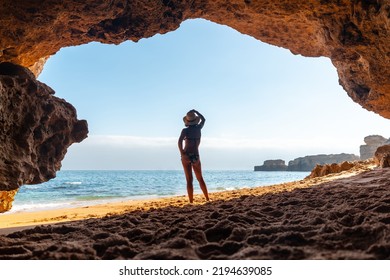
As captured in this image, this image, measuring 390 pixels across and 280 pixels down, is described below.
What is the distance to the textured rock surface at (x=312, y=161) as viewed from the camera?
225 ft

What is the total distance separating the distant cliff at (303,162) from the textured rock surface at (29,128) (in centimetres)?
7044

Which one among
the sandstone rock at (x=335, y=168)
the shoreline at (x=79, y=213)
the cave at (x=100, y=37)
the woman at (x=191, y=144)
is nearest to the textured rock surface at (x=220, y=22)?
the cave at (x=100, y=37)

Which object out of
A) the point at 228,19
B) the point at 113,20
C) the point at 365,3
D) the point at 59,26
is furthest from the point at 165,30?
the point at 365,3

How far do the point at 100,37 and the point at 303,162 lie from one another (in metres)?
77.0

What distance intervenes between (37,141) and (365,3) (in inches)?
256

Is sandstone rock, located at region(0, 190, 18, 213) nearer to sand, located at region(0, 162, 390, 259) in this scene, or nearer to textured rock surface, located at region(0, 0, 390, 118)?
textured rock surface, located at region(0, 0, 390, 118)

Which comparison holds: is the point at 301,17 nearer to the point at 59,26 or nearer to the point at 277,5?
the point at 277,5

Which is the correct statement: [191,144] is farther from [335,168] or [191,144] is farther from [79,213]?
[335,168]

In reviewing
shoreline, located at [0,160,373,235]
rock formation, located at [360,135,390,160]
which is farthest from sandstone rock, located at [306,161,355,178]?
rock formation, located at [360,135,390,160]

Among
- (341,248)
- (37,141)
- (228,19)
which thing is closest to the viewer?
(341,248)

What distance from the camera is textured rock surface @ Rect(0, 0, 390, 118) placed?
4707 millimetres

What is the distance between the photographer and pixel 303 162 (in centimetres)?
7612

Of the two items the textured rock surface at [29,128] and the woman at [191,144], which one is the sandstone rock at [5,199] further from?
the woman at [191,144]
